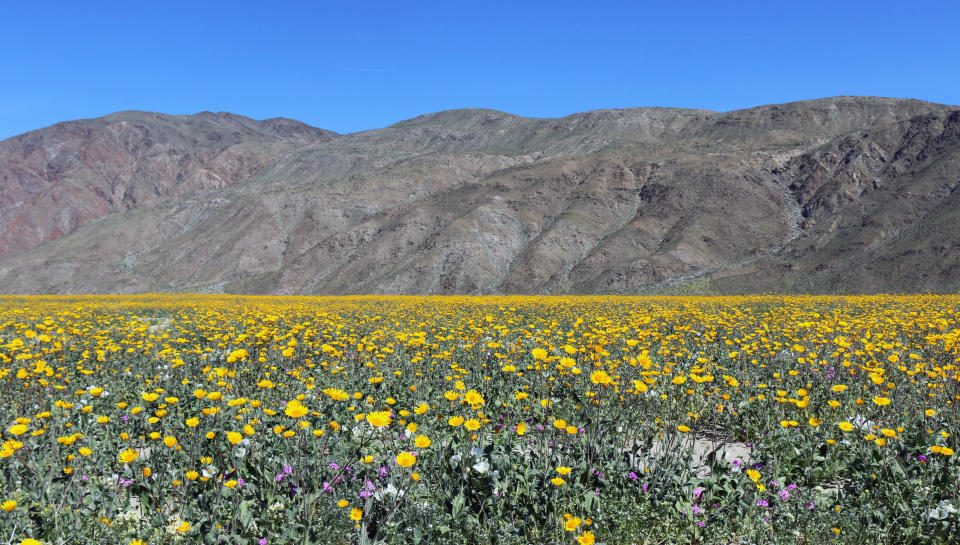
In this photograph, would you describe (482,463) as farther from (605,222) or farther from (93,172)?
(93,172)

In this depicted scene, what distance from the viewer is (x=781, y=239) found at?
61.2 meters

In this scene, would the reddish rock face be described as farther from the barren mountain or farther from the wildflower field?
the wildflower field

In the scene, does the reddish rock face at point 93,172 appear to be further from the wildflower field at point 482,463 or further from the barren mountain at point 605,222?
the wildflower field at point 482,463

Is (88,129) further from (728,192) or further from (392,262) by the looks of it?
(728,192)

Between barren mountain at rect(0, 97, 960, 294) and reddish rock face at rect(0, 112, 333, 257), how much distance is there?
44.7m

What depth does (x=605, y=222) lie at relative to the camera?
7138 centimetres

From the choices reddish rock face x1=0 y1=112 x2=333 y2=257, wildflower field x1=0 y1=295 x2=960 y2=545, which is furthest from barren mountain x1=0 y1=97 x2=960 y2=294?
reddish rock face x1=0 y1=112 x2=333 y2=257

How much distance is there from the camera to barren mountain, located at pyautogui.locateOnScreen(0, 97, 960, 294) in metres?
52.2

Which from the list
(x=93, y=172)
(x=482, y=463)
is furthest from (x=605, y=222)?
(x=93, y=172)

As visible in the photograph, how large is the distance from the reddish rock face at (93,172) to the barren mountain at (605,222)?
147 ft

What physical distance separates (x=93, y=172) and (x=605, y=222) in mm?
172605

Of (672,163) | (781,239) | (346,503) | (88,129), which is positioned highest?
(88,129)

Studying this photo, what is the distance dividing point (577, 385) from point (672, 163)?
77933 mm

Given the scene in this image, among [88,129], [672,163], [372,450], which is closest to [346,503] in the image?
[372,450]
